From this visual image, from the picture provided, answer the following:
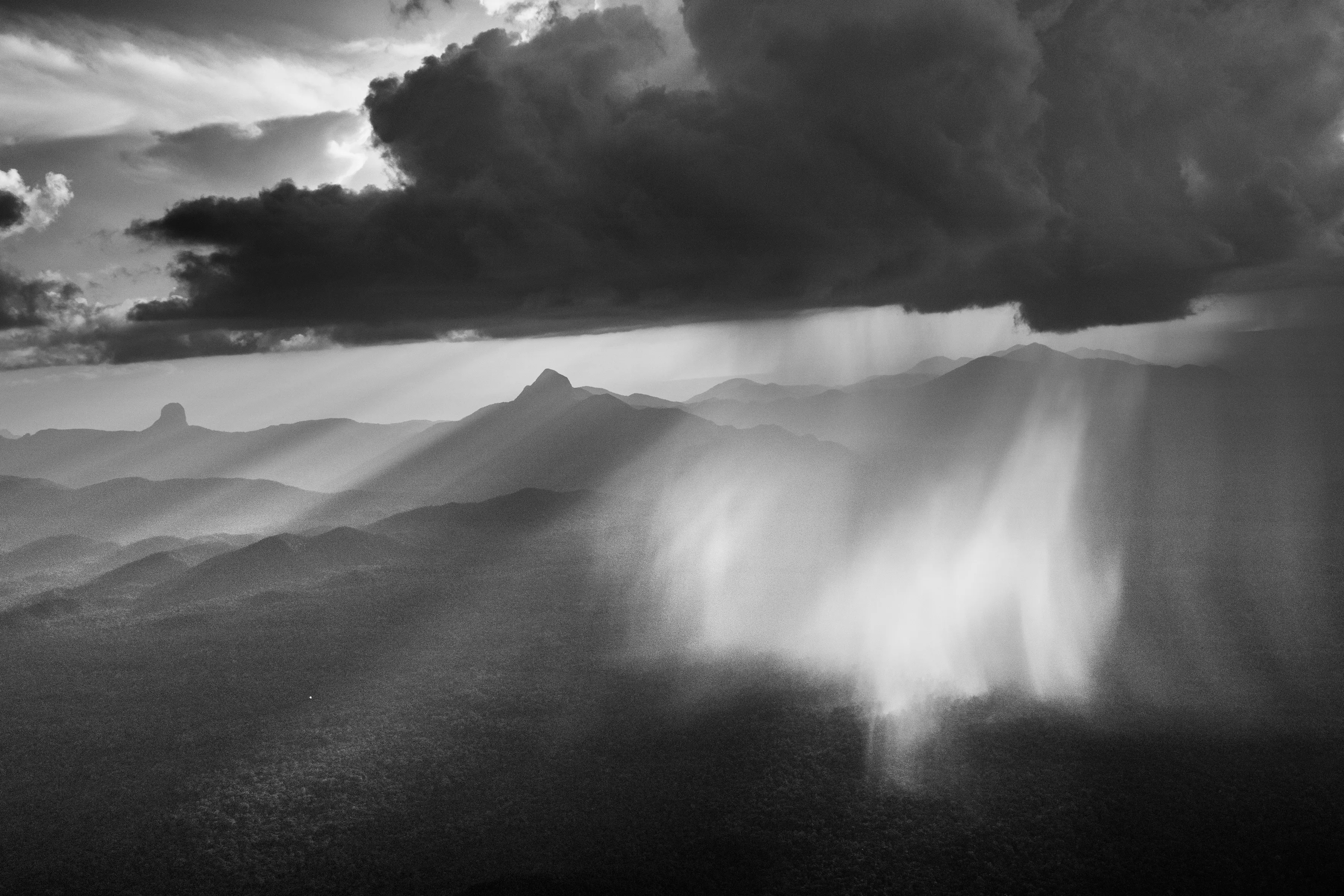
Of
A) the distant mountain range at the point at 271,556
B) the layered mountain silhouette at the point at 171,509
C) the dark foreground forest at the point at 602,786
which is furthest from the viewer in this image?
the layered mountain silhouette at the point at 171,509

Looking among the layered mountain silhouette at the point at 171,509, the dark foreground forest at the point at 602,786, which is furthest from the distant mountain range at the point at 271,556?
the dark foreground forest at the point at 602,786

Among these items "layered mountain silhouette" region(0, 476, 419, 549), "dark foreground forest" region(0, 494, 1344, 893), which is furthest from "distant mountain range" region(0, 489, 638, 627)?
"dark foreground forest" region(0, 494, 1344, 893)

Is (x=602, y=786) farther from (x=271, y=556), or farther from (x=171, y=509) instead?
(x=171, y=509)

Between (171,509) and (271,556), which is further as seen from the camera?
(171,509)

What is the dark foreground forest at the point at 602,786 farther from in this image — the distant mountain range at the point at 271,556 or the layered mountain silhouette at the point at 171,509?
the layered mountain silhouette at the point at 171,509

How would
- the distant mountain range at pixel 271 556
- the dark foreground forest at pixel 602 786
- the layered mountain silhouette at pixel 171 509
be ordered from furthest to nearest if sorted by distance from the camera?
the layered mountain silhouette at pixel 171 509
the distant mountain range at pixel 271 556
the dark foreground forest at pixel 602 786

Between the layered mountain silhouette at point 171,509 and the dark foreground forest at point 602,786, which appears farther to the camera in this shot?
the layered mountain silhouette at point 171,509

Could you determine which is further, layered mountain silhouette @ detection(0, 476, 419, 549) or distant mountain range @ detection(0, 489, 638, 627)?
layered mountain silhouette @ detection(0, 476, 419, 549)

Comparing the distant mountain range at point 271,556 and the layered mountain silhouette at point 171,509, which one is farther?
the layered mountain silhouette at point 171,509

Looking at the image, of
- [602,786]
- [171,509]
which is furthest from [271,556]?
[171,509]

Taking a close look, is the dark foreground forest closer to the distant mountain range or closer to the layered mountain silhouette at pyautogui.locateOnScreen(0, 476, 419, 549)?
the distant mountain range

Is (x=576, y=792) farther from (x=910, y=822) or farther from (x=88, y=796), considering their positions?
(x=88, y=796)

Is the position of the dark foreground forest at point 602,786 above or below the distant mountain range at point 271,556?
below
